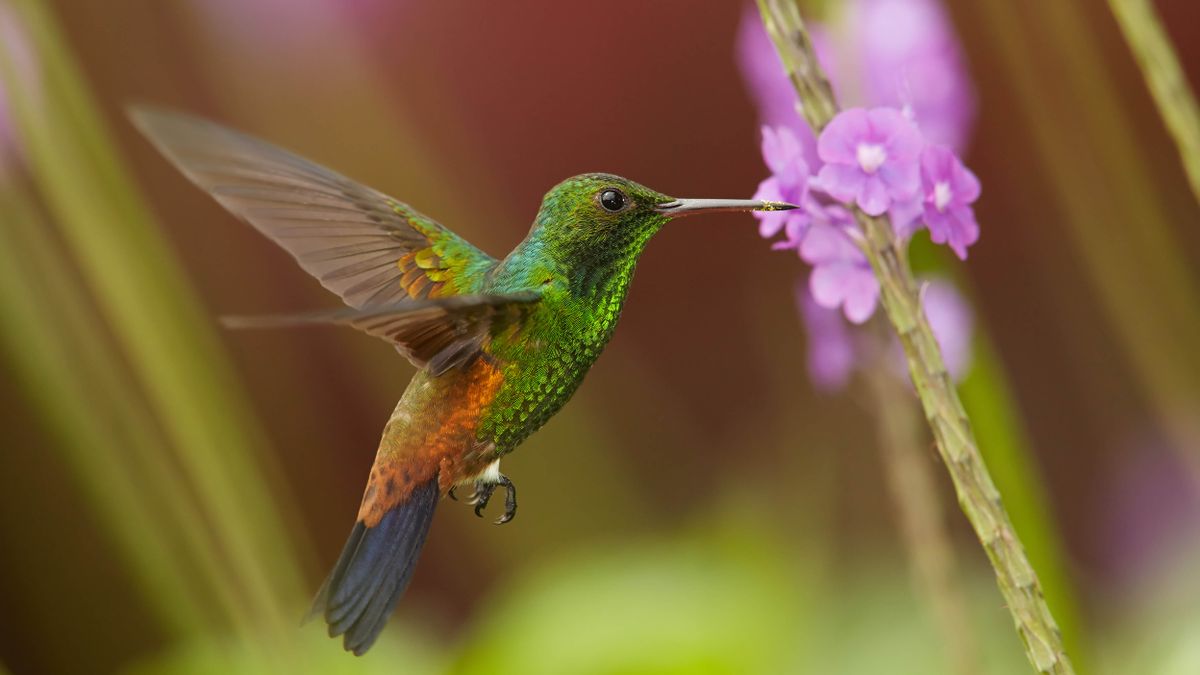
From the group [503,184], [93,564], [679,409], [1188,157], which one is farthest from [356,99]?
[1188,157]

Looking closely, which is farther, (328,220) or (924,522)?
(924,522)

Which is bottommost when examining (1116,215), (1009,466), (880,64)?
(1009,466)

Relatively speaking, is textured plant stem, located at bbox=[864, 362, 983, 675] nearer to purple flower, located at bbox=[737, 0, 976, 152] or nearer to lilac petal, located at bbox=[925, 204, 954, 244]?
purple flower, located at bbox=[737, 0, 976, 152]

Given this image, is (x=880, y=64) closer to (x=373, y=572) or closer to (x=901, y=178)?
(x=901, y=178)

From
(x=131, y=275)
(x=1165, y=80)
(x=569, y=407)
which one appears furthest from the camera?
(x=569, y=407)

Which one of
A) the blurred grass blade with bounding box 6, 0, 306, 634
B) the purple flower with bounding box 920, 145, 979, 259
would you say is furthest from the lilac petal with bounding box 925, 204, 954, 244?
the blurred grass blade with bounding box 6, 0, 306, 634

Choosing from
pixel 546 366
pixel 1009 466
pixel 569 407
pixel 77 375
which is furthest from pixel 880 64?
pixel 569 407

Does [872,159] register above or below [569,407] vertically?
above
